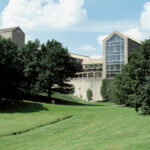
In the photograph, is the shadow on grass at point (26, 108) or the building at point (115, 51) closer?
the shadow on grass at point (26, 108)

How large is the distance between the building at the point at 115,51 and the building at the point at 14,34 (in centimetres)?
3506

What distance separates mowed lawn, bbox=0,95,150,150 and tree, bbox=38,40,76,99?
9.87 meters

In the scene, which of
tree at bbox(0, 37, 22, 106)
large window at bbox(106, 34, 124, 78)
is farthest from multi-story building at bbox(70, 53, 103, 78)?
tree at bbox(0, 37, 22, 106)

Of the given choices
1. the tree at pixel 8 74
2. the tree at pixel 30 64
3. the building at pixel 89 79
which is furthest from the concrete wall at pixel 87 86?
the tree at pixel 8 74

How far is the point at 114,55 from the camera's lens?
79.2 meters

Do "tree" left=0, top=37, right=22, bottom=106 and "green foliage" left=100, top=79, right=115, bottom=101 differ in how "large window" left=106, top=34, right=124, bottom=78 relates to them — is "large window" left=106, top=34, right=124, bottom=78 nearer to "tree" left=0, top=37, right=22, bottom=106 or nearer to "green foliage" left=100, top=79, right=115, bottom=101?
"green foliage" left=100, top=79, right=115, bottom=101

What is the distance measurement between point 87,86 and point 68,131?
6011 cm

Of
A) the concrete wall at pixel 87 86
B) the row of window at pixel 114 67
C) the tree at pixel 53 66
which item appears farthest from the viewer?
the concrete wall at pixel 87 86

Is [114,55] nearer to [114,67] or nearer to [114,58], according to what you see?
[114,58]

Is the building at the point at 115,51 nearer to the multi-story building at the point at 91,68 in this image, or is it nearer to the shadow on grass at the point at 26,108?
the multi-story building at the point at 91,68

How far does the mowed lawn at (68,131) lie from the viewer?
13.6 m

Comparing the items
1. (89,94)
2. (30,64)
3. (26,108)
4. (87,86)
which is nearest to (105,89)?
(89,94)

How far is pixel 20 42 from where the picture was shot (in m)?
99.1

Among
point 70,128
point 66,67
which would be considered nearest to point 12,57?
point 66,67
